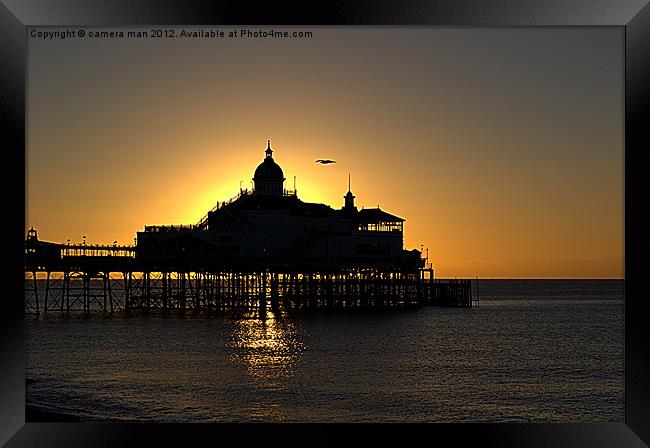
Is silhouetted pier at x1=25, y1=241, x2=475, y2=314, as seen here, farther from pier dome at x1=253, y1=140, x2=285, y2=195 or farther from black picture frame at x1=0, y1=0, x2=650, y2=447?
black picture frame at x1=0, y1=0, x2=650, y2=447

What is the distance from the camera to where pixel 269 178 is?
2181 inches

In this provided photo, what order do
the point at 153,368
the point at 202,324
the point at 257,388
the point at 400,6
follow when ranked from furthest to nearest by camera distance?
the point at 202,324 → the point at 153,368 → the point at 257,388 → the point at 400,6

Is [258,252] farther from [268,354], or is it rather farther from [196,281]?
[268,354]

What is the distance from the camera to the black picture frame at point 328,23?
779 centimetres

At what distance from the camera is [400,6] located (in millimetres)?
7730

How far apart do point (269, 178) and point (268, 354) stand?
2391 cm

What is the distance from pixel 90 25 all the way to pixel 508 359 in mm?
28611

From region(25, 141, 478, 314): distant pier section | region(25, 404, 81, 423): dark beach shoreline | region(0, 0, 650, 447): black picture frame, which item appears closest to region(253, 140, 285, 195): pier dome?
region(25, 141, 478, 314): distant pier section

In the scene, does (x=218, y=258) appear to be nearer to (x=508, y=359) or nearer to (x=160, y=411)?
(x=508, y=359)

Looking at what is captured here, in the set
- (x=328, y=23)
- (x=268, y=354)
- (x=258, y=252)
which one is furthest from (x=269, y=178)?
(x=328, y=23)

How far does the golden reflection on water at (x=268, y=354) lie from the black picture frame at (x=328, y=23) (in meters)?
11.8

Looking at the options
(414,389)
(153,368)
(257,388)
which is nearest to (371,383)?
(414,389)

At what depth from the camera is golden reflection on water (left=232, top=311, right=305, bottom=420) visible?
21986 mm

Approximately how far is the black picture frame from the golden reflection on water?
11.8 m
